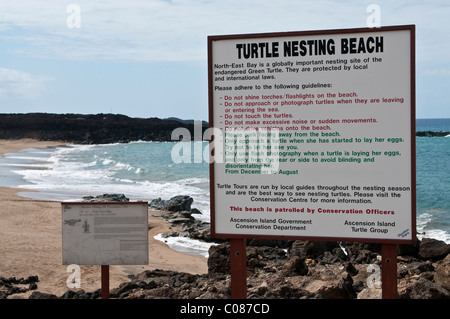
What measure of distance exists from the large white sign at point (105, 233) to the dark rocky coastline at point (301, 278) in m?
1.38

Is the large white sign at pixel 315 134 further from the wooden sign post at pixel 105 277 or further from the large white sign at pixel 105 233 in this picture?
the wooden sign post at pixel 105 277

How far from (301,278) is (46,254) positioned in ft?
20.7

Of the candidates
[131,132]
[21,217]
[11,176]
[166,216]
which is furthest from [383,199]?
[131,132]

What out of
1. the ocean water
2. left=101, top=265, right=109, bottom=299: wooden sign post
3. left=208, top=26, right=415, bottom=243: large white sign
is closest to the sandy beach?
the ocean water

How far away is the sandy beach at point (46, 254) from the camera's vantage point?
10485 mm

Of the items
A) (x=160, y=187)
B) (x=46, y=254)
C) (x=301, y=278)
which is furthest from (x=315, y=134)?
(x=160, y=187)

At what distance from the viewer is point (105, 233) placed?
663cm

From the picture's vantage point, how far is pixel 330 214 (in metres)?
5.82

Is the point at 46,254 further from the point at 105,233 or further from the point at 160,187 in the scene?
the point at 160,187

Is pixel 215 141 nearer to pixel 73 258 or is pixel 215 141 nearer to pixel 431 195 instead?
pixel 73 258

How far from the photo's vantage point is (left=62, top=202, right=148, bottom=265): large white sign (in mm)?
6531

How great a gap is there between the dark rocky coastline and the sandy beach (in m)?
0.79

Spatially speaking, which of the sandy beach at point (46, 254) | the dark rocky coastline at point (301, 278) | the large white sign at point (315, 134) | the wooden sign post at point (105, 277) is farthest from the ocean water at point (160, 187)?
the large white sign at point (315, 134)

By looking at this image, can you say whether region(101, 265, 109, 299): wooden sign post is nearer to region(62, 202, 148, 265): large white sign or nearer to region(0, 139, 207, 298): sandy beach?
region(62, 202, 148, 265): large white sign
